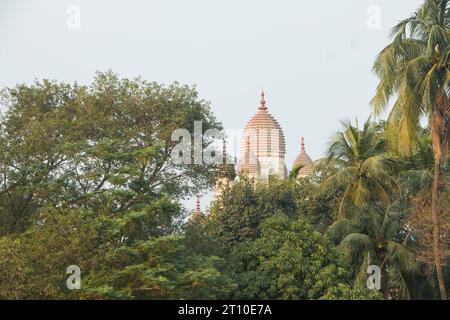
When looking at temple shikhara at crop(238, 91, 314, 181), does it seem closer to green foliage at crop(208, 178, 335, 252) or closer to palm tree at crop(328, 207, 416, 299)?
green foliage at crop(208, 178, 335, 252)

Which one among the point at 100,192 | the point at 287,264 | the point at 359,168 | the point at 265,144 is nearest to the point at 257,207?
the point at 359,168

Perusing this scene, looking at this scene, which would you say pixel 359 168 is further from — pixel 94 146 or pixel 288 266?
pixel 94 146

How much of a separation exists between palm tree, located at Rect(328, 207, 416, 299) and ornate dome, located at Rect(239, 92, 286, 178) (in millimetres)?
38545

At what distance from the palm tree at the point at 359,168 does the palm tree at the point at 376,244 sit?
47.8 inches

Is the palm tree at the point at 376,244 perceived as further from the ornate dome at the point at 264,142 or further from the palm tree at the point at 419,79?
the ornate dome at the point at 264,142

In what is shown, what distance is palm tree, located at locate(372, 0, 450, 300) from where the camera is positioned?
73.0ft

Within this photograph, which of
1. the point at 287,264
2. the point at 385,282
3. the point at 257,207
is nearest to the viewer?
the point at 287,264

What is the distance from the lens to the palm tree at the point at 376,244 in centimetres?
2620

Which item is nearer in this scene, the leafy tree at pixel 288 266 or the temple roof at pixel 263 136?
the leafy tree at pixel 288 266

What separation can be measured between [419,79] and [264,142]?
151 feet

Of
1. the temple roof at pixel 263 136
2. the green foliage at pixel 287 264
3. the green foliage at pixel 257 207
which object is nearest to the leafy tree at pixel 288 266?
the green foliage at pixel 287 264

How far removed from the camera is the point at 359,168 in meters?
28.9

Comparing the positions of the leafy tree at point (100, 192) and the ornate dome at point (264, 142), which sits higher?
the ornate dome at point (264, 142)
